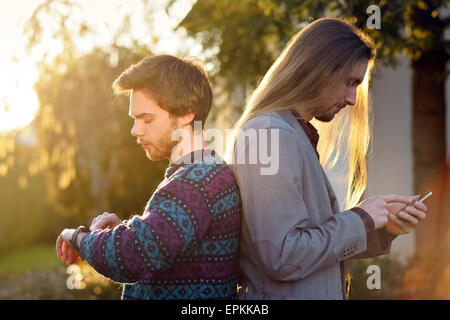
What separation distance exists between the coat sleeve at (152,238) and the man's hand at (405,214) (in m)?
0.72

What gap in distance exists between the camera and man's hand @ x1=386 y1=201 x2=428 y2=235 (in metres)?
1.94

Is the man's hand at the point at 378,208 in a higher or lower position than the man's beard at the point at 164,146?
lower

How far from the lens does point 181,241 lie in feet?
5.54

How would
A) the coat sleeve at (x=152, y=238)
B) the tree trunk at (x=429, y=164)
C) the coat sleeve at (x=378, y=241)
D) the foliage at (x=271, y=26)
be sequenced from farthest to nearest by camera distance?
the tree trunk at (x=429, y=164) < the foliage at (x=271, y=26) < the coat sleeve at (x=378, y=241) < the coat sleeve at (x=152, y=238)

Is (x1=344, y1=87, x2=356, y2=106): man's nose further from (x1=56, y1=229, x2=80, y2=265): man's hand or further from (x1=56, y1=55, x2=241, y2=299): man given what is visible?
(x1=56, y1=229, x2=80, y2=265): man's hand

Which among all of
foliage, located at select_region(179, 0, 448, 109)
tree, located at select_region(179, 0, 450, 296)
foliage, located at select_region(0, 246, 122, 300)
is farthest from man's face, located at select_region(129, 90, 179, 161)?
foliage, located at select_region(0, 246, 122, 300)

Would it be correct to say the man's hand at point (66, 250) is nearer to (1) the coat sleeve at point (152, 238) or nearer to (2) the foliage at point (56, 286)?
(1) the coat sleeve at point (152, 238)

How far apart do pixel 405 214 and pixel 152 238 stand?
920mm

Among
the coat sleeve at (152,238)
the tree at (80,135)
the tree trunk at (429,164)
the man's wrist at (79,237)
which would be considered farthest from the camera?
the tree at (80,135)

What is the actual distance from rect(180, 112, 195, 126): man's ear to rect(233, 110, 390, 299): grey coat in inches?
8.6

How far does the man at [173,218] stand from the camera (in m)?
1.67

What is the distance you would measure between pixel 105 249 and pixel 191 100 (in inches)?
25.0

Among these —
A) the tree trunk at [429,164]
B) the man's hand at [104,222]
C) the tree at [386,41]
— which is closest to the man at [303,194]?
the man's hand at [104,222]

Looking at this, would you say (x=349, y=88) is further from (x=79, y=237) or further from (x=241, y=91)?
(x=241, y=91)
